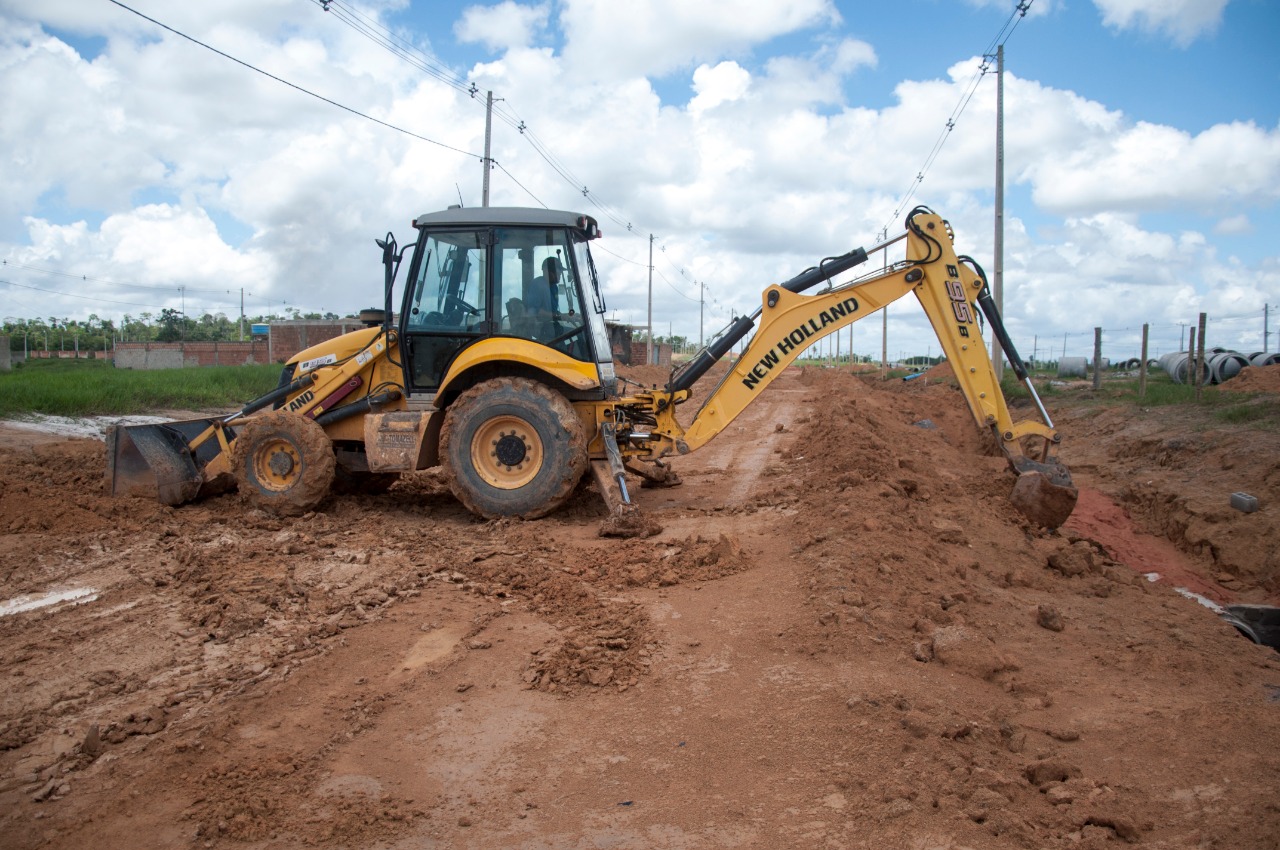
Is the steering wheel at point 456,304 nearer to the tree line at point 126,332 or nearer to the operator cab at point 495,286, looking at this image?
the operator cab at point 495,286

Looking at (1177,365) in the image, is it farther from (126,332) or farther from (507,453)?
(126,332)

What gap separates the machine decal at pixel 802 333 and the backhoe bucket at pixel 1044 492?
2.05 metres

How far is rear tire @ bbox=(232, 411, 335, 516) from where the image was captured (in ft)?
27.1

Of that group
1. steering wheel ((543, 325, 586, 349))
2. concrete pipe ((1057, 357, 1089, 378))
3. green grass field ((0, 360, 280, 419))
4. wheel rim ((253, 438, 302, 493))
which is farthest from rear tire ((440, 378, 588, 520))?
concrete pipe ((1057, 357, 1089, 378))

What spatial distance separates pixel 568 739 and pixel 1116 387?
859 inches

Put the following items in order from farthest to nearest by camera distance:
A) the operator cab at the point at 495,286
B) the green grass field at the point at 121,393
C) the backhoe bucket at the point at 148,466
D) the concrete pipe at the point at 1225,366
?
the concrete pipe at the point at 1225,366 < the green grass field at the point at 121,393 < the backhoe bucket at the point at 148,466 < the operator cab at the point at 495,286

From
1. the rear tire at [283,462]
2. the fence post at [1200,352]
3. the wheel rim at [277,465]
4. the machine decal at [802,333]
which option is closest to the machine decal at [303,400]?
the rear tire at [283,462]

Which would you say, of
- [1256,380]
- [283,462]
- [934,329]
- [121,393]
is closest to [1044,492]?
[934,329]

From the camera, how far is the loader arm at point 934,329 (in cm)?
794

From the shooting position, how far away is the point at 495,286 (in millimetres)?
8141

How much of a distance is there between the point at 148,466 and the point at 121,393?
1121 centimetres

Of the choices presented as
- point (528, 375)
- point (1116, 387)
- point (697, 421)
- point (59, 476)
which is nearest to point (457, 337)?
point (528, 375)

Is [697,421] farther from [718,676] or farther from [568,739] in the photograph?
[568,739]

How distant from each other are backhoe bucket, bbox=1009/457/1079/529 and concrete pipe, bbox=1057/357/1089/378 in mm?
30485
